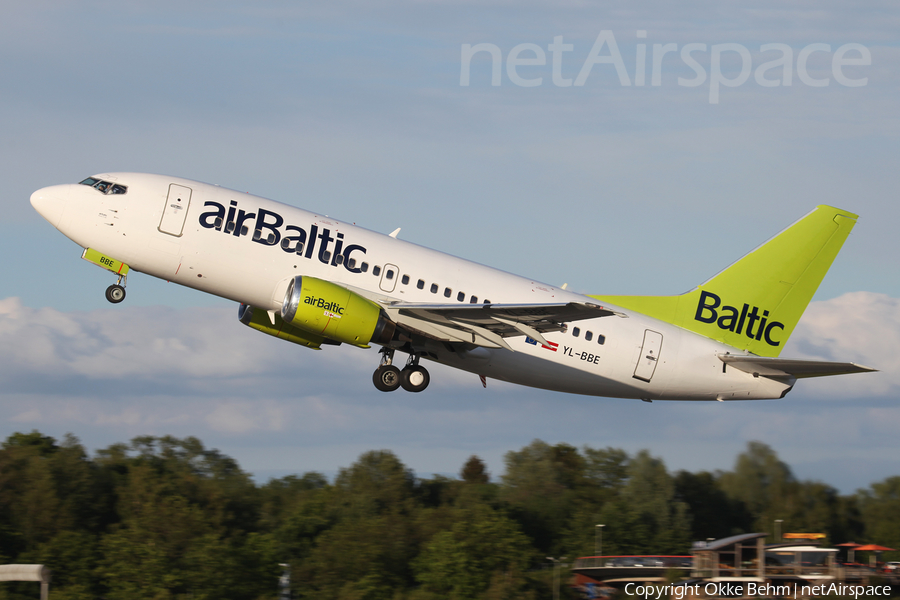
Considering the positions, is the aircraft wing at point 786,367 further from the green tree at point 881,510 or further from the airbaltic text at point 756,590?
the green tree at point 881,510

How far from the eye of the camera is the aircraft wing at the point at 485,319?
95.7ft

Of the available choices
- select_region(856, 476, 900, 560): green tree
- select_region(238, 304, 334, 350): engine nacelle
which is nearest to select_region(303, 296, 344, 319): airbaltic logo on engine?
select_region(238, 304, 334, 350): engine nacelle

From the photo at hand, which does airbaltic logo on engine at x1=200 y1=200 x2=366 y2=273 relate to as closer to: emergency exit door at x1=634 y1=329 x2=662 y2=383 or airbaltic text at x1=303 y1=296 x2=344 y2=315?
airbaltic text at x1=303 y1=296 x2=344 y2=315

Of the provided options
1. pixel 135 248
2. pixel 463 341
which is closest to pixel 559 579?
pixel 463 341

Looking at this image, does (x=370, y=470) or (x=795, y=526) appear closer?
(x=795, y=526)

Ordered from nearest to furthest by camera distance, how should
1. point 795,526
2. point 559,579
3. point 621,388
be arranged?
point 621,388
point 559,579
point 795,526

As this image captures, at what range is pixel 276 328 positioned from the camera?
3406 cm

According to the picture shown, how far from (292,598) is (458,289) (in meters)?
52.8

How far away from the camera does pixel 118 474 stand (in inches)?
3647

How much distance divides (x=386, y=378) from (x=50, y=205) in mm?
12330

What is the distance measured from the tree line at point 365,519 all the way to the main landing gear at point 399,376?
4090 centimetres

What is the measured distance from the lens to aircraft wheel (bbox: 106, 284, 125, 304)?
31672 millimetres

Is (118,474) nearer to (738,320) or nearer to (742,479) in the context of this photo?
(742,479)

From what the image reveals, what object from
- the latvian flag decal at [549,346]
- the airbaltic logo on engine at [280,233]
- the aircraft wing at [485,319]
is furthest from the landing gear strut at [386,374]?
the latvian flag decal at [549,346]
